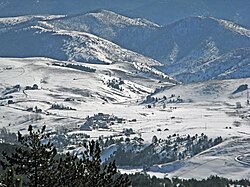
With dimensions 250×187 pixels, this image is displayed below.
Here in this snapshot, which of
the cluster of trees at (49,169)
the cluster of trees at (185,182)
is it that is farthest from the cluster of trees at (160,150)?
the cluster of trees at (49,169)

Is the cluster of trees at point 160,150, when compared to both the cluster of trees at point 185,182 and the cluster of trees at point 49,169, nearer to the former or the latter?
the cluster of trees at point 185,182

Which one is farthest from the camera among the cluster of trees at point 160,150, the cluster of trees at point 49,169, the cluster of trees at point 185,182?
the cluster of trees at point 160,150

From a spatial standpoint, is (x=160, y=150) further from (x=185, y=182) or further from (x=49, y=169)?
(x=49, y=169)

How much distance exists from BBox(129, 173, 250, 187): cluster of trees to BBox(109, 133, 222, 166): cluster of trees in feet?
96.7

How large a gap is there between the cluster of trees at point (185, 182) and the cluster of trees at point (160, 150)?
2949 cm

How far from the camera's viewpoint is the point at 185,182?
124 metres

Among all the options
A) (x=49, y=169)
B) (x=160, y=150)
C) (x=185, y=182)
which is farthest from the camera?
(x=160, y=150)

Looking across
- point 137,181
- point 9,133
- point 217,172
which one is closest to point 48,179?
point 137,181

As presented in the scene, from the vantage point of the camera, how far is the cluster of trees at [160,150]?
161250 mm

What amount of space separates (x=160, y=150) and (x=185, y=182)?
144 feet

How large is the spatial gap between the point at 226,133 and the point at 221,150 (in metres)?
22.6

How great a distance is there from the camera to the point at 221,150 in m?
156

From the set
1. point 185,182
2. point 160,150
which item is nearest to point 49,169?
point 185,182

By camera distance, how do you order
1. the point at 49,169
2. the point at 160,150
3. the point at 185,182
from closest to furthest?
the point at 49,169
the point at 185,182
the point at 160,150
